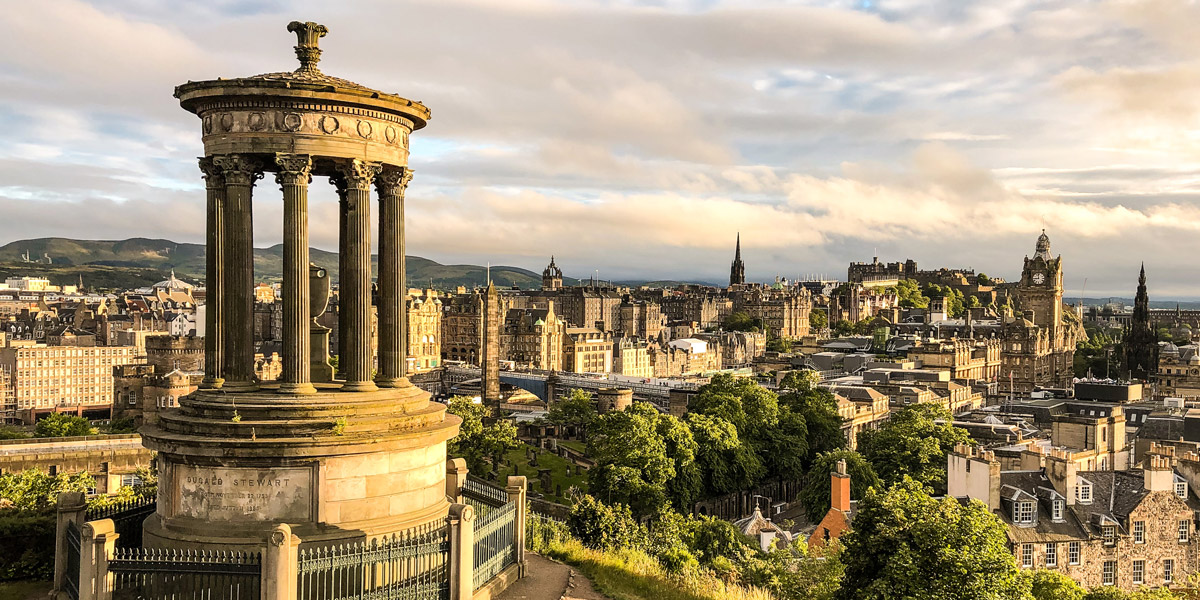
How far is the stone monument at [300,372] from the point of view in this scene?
16312 millimetres

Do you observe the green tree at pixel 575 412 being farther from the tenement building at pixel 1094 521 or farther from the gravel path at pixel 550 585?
the gravel path at pixel 550 585

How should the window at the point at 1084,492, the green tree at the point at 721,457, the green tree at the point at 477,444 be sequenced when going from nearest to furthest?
the window at the point at 1084,492, the green tree at the point at 477,444, the green tree at the point at 721,457

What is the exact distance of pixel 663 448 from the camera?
54.7 metres

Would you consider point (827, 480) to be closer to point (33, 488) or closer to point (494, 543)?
point (33, 488)

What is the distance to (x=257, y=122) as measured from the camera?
17.4 m

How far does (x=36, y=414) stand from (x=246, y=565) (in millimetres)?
120010

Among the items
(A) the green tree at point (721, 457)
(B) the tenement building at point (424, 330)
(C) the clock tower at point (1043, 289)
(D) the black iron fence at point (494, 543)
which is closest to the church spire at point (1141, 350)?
(C) the clock tower at point (1043, 289)

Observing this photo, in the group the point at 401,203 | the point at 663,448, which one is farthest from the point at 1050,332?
the point at 401,203

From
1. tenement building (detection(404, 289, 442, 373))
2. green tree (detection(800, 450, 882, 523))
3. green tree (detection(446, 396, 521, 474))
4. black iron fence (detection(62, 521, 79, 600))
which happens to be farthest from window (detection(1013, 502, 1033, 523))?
tenement building (detection(404, 289, 442, 373))

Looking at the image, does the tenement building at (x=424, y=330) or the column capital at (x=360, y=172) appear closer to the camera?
the column capital at (x=360, y=172)

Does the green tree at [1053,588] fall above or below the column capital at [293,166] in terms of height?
below

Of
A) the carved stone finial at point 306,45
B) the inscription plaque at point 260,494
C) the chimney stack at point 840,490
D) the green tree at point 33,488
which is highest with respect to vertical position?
the carved stone finial at point 306,45

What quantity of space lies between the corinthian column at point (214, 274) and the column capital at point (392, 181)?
2920mm

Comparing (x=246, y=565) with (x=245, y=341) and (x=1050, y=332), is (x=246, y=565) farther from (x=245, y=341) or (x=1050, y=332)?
(x=1050, y=332)
